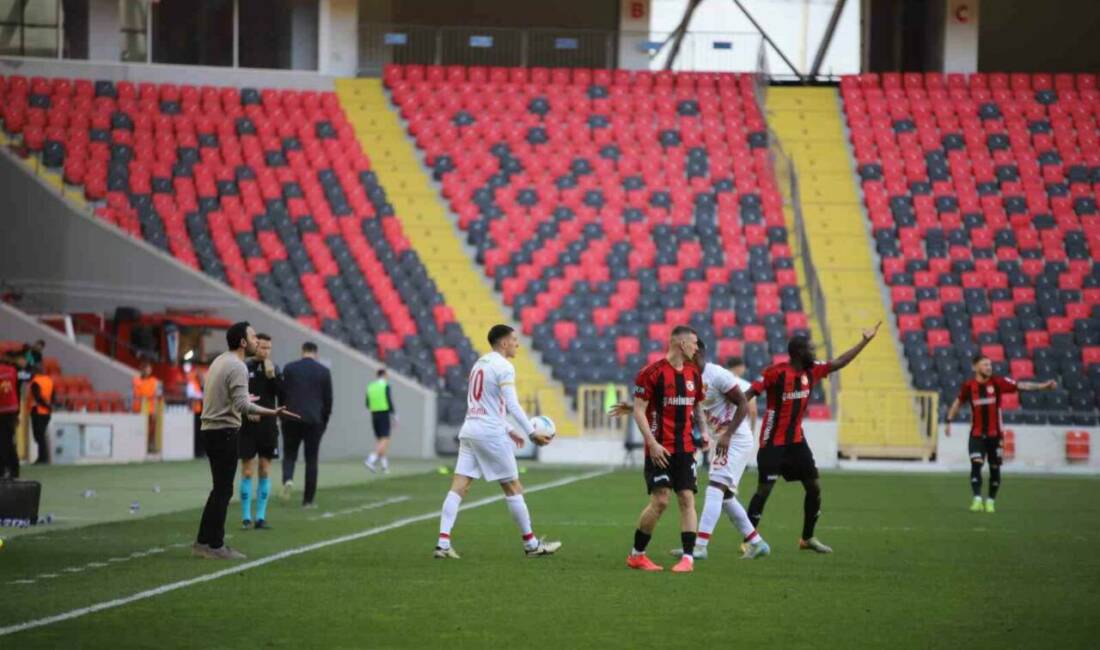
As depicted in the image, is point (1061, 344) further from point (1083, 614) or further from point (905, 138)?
point (1083, 614)

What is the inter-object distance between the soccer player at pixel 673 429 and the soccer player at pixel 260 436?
17.0ft

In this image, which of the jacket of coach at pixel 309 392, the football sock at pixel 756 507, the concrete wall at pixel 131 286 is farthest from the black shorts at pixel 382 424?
the football sock at pixel 756 507

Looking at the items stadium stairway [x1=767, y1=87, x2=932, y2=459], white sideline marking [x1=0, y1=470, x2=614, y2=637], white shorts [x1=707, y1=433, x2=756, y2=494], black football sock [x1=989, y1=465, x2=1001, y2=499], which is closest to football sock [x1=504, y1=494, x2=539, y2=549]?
white shorts [x1=707, y1=433, x2=756, y2=494]

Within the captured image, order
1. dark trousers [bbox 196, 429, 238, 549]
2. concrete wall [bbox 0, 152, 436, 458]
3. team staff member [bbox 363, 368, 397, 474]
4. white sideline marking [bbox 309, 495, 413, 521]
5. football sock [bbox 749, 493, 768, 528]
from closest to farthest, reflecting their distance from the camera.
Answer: dark trousers [bbox 196, 429, 238, 549], football sock [bbox 749, 493, 768, 528], white sideline marking [bbox 309, 495, 413, 521], team staff member [bbox 363, 368, 397, 474], concrete wall [bbox 0, 152, 436, 458]

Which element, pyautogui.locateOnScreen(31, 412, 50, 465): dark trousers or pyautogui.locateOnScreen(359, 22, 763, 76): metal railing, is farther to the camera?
pyautogui.locateOnScreen(359, 22, 763, 76): metal railing

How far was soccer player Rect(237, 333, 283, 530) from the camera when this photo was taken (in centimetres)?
1883

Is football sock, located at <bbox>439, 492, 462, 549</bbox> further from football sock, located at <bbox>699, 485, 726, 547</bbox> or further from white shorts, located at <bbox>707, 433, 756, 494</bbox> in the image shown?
white shorts, located at <bbox>707, 433, 756, 494</bbox>

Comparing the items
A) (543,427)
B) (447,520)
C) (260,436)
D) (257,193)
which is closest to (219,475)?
(447,520)

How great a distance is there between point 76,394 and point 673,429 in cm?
2245

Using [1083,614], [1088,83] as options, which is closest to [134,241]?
[1088,83]

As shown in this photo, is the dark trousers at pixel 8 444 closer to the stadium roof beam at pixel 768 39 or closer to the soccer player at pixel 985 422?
the soccer player at pixel 985 422

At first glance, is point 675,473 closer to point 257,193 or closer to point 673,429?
point 673,429

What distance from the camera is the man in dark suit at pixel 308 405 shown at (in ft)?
73.3

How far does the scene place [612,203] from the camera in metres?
43.8
